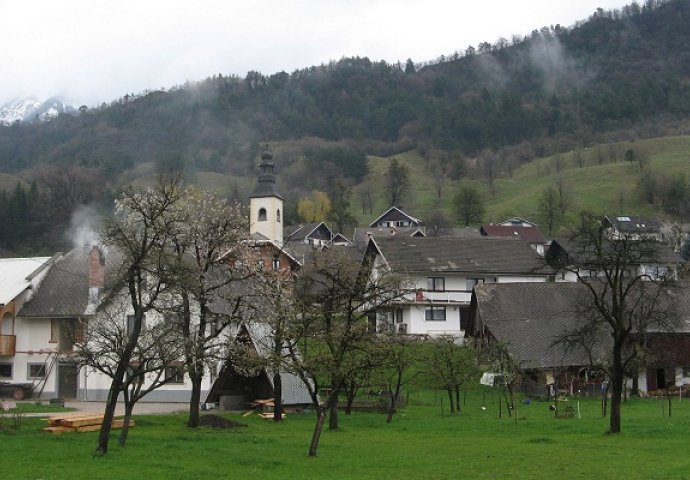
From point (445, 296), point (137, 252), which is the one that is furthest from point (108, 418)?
point (445, 296)

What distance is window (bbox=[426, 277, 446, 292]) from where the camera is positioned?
2596 inches

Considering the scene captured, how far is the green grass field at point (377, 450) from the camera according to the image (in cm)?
2008

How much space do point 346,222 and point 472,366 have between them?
102 metres

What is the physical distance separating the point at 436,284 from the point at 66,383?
29.3 metres

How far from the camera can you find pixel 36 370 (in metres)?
47.6

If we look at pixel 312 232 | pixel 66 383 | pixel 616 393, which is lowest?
pixel 66 383

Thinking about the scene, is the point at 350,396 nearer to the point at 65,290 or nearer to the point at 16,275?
the point at 65,290

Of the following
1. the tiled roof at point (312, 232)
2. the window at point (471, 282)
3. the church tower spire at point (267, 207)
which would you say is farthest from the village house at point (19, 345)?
the tiled roof at point (312, 232)

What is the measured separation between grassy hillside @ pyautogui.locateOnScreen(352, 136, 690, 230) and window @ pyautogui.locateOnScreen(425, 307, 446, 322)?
81.6 meters

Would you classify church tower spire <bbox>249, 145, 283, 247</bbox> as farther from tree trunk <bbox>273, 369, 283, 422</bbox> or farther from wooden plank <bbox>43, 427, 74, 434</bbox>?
wooden plank <bbox>43, 427, 74, 434</bbox>

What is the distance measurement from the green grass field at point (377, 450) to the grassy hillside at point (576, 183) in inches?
4465

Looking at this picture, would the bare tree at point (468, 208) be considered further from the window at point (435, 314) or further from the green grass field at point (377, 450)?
the green grass field at point (377, 450)

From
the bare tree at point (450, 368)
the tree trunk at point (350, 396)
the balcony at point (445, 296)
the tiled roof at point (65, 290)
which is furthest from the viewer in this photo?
the balcony at point (445, 296)

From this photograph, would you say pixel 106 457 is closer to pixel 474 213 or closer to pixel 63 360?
pixel 63 360
